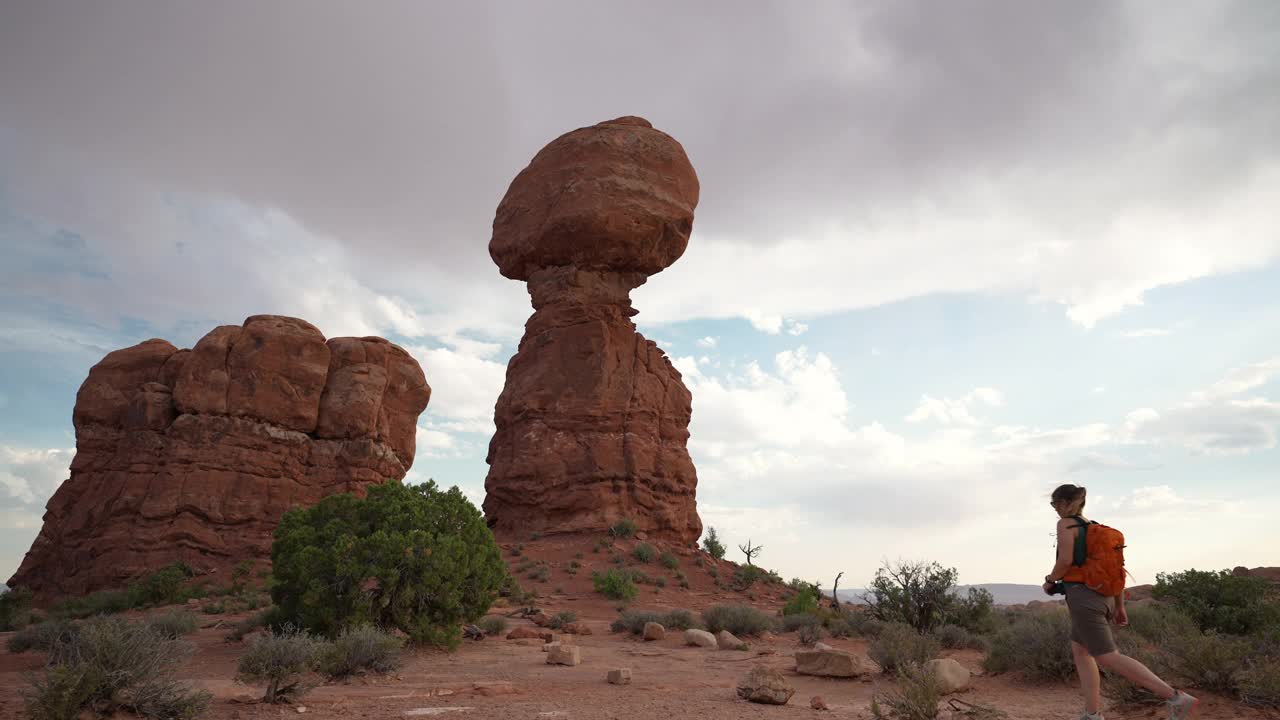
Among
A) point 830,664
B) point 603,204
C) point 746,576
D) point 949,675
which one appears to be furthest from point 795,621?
point 603,204

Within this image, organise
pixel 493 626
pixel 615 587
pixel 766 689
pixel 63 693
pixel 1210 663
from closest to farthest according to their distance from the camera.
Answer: pixel 63 693
pixel 1210 663
pixel 766 689
pixel 493 626
pixel 615 587

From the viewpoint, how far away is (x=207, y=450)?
26.4 metres

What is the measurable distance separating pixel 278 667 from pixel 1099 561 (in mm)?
7712

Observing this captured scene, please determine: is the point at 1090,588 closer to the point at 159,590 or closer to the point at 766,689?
the point at 766,689

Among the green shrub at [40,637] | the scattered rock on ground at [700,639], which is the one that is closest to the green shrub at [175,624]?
the green shrub at [40,637]

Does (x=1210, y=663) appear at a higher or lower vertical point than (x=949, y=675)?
higher

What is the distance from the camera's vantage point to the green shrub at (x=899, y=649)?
840 cm

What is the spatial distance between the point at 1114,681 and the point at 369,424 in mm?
28472

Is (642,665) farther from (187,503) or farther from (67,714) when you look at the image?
(187,503)

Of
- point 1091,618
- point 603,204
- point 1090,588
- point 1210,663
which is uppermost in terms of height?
point 603,204

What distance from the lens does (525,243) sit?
30.0 metres

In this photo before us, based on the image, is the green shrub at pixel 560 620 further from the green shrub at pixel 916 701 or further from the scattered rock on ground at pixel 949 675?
the green shrub at pixel 916 701

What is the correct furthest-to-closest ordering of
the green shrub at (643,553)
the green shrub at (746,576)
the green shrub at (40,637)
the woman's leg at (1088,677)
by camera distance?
1. the green shrub at (643,553)
2. the green shrub at (746,576)
3. the green shrub at (40,637)
4. the woman's leg at (1088,677)

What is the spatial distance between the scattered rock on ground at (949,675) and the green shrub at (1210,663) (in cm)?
203
